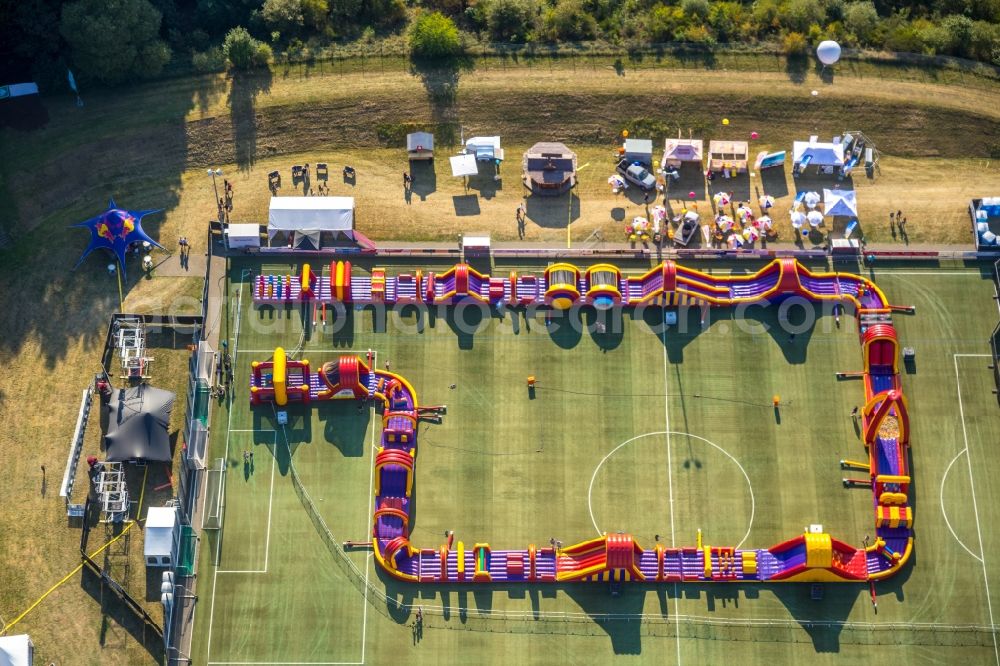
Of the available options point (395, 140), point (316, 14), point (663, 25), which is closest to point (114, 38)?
point (316, 14)

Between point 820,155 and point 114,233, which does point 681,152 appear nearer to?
point 820,155

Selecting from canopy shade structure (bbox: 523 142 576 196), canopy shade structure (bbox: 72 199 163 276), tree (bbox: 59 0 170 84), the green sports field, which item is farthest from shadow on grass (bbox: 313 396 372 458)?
tree (bbox: 59 0 170 84)

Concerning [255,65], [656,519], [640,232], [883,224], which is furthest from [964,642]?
[255,65]

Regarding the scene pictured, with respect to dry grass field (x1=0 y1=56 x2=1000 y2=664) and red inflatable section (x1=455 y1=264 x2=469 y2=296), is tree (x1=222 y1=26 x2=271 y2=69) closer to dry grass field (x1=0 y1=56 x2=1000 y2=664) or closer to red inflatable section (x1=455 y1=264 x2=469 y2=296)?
dry grass field (x1=0 y1=56 x2=1000 y2=664)

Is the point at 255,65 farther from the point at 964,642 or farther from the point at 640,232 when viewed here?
the point at 964,642

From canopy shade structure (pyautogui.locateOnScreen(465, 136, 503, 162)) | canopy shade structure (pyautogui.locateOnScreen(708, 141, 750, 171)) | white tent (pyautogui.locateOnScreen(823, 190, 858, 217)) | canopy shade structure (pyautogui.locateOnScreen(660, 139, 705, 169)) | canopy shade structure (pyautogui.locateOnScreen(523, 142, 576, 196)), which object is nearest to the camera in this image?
white tent (pyautogui.locateOnScreen(823, 190, 858, 217))

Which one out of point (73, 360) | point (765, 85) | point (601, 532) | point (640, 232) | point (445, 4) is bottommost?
point (601, 532)
